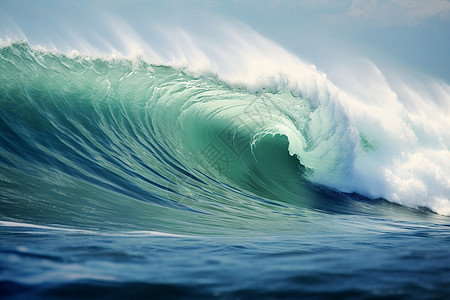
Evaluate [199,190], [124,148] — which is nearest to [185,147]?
[124,148]

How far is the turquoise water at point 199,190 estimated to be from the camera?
1.64 m

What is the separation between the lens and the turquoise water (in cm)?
164

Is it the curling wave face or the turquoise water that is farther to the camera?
the curling wave face

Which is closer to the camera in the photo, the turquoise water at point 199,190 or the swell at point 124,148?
the turquoise water at point 199,190

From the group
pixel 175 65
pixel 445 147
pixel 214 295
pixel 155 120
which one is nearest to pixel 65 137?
pixel 155 120

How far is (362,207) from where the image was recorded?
748 cm

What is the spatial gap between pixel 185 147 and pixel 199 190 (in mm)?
2292

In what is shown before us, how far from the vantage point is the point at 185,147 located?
8.28m

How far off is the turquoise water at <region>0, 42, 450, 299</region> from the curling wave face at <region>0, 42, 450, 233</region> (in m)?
0.04

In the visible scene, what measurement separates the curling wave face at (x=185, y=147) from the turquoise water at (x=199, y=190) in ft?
0.12

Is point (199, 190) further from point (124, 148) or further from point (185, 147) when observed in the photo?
point (185, 147)

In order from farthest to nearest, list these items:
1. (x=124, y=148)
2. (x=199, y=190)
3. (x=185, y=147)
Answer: (x=185, y=147) → (x=124, y=148) → (x=199, y=190)

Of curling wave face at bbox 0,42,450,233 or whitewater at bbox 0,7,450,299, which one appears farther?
curling wave face at bbox 0,42,450,233

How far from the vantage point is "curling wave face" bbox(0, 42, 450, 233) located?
4453 mm
